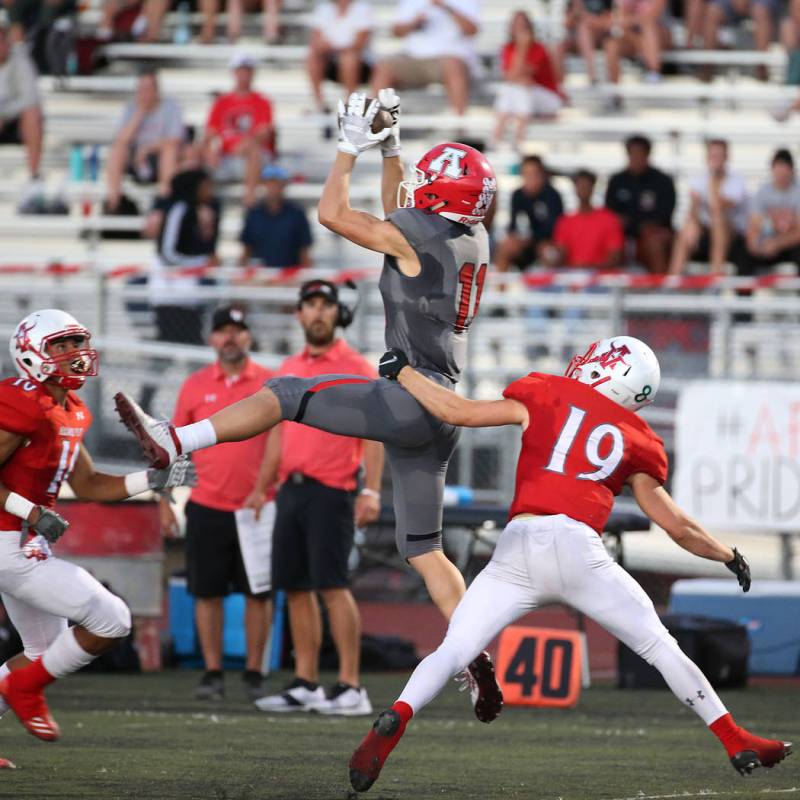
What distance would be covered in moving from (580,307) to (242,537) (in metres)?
4.24

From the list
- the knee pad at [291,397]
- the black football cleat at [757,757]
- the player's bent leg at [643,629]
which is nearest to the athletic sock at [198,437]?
the knee pad at [291,397]

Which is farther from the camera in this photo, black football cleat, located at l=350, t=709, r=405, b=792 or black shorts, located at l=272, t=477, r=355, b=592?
black shorts, located at l=272, t=477, r=355, b=592

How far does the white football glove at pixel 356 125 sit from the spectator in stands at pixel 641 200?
27.7 ft

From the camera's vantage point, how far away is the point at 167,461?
21.7 ft

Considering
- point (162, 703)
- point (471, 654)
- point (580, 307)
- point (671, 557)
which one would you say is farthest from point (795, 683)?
point (471, 654)

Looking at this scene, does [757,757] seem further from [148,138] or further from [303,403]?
[148,138]

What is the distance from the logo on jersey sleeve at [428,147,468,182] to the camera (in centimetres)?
679

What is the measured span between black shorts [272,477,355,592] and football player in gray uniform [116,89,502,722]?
216cm

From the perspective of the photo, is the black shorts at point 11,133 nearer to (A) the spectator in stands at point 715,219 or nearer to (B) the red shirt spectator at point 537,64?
(B) the red shirt spectator at point 537,64

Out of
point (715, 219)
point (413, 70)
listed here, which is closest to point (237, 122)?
point (413, 70)

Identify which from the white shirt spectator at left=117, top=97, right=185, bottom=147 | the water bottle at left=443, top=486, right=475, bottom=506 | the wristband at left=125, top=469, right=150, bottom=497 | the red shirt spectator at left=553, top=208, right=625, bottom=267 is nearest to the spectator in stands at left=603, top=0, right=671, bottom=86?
the red shirt spectator at left=553, top=208, right=625, bottom=267

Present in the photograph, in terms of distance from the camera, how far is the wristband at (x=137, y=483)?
277 inches

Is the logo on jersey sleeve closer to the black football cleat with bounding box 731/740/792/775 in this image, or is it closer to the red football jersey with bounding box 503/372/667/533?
the red football jersey with bounding box 503/372/667/533

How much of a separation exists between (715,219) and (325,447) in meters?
6.57
